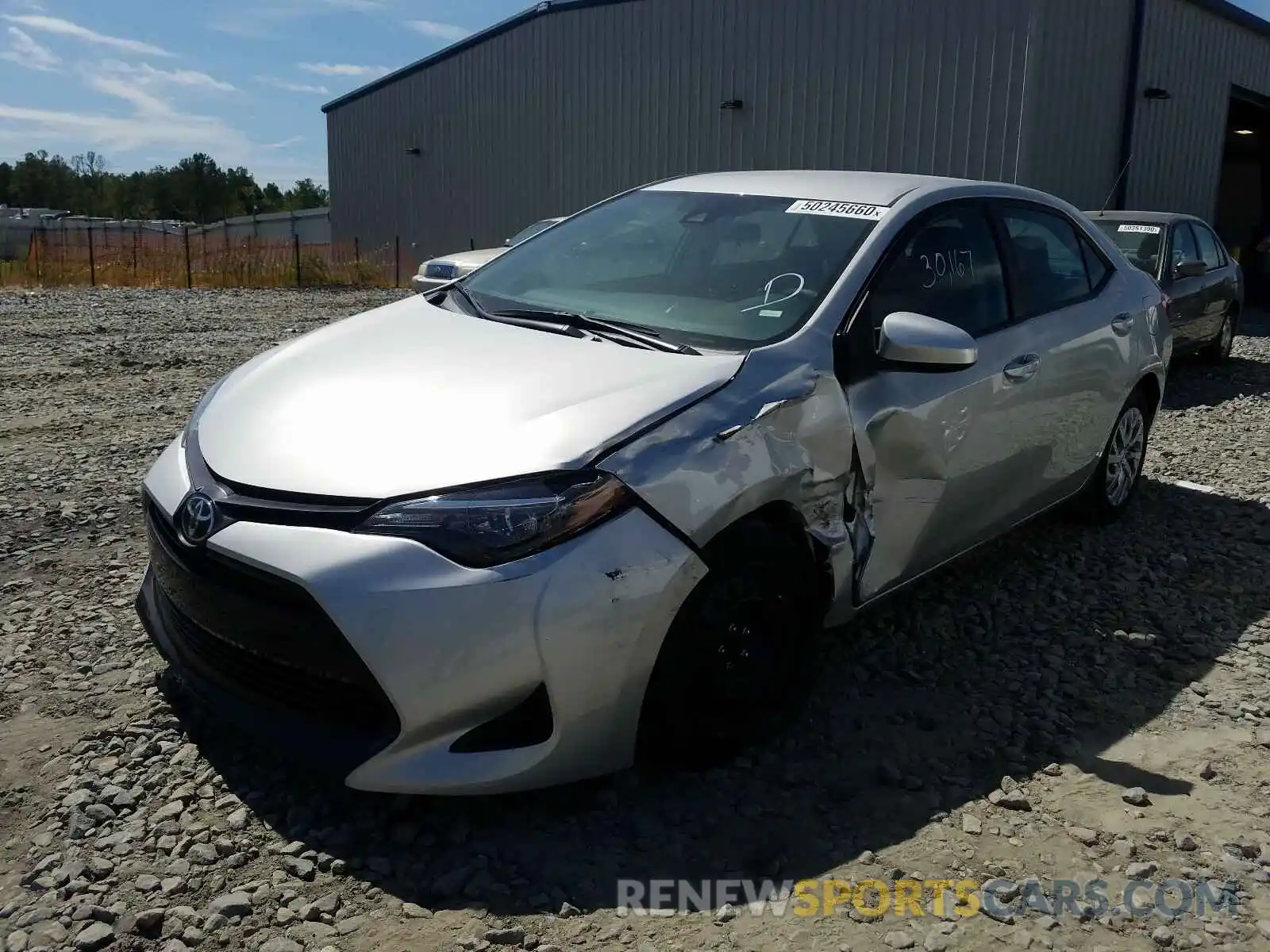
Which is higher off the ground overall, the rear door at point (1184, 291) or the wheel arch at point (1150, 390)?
the rear door at point (1184, 291)

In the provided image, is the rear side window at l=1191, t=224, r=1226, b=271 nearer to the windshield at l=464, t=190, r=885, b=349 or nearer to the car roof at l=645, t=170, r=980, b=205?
the car roof at l=645, t=170, r=980, b=205

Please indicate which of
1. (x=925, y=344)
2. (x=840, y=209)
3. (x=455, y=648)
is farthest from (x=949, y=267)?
(x=455, y=648)

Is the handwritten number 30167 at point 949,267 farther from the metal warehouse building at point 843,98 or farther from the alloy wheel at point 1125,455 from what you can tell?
the metal warehouse building at point 843,98

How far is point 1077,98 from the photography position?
14414 mm

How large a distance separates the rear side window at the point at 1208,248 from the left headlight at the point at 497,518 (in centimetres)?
900

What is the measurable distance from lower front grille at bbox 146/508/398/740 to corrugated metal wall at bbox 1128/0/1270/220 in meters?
16.2

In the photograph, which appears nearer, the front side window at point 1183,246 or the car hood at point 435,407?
the car hood at point 435,407

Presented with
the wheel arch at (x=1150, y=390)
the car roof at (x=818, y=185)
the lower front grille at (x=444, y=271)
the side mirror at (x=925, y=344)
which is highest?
the car roof at (x=818, y=185)

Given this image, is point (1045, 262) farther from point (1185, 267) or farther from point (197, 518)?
point (1185, 267)

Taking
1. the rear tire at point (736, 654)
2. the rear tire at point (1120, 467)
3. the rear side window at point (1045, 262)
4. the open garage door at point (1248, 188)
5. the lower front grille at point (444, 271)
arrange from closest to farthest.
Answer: the rear tire at point (736, 654), the rear side window at point (1045, 262), the rear tire at point (1120, 467), the lower front grille at point (444, 271), the open garage door at point (1248, 188)

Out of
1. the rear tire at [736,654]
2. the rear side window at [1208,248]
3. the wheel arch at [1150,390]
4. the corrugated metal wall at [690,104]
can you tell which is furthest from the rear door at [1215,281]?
the rear tire at [736,654]

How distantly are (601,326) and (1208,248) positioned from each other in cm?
890

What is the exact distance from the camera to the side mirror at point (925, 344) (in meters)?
3.12

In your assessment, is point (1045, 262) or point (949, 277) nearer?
point (949, 277)
